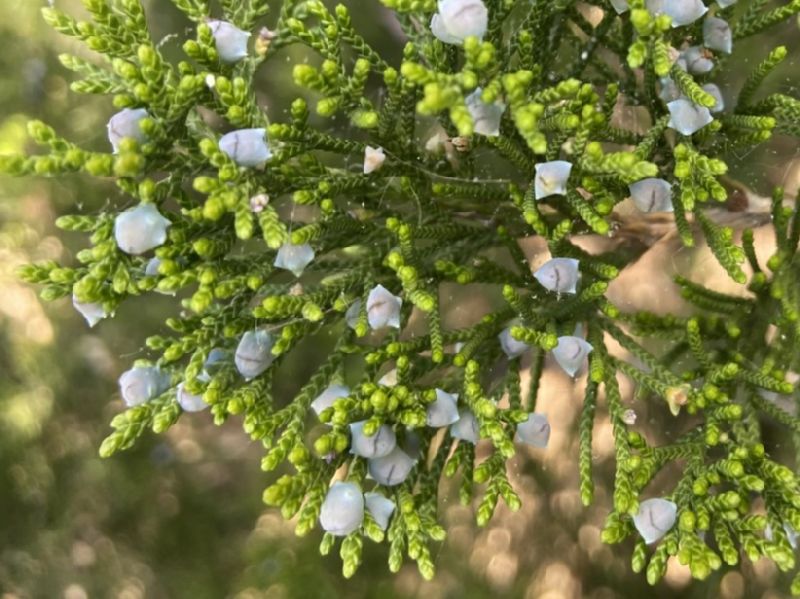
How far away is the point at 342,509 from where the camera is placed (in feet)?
3.20

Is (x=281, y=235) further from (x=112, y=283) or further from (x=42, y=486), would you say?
(x=42, y=486)

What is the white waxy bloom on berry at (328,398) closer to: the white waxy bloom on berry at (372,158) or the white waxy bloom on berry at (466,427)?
the white waxy bloom on berry at (466,427)

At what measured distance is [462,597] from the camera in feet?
6.98

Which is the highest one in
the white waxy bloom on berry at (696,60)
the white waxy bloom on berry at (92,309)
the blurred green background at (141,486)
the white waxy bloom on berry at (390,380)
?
the white waxy bloom on berry at (696,60)

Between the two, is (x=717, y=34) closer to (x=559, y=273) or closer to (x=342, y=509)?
(x=559, y=273)

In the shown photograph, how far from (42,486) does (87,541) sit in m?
0.25

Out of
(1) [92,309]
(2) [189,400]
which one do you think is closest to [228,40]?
(1) [92,309]

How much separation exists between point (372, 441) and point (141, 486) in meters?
1.60

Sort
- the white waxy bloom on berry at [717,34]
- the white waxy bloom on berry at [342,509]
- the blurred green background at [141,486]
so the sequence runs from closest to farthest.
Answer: the white waxy bloom on berry at [342,509], the white waxy bloom on berry at [717,34], the blurred green background at [141,486]

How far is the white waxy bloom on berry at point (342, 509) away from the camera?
0.98 m

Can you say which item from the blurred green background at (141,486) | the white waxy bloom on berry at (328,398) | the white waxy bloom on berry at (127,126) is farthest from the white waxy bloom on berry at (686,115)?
the blurred green background at (141,486)

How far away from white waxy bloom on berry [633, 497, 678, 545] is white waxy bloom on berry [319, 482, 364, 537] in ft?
1.32

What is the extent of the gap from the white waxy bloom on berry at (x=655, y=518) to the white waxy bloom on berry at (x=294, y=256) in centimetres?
61

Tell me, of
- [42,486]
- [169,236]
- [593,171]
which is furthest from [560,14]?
[42,486]
